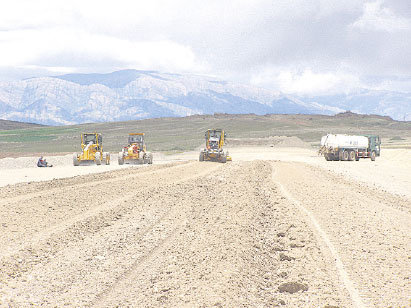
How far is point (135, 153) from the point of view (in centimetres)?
3934

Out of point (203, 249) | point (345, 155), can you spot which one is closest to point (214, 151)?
point (345, 155)

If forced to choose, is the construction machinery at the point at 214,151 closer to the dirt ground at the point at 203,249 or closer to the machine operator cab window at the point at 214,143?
the machine operator cab window at the point at 214,143

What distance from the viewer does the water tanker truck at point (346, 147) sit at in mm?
46281

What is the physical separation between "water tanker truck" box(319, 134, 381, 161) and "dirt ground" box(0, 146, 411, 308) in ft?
89.0

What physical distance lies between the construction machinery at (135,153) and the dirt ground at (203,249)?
62.7 ft

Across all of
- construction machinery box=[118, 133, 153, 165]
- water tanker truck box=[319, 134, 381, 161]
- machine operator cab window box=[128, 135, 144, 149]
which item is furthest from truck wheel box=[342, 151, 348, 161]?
Answer: machine operator cab window box=[128, 135, 144, 149]

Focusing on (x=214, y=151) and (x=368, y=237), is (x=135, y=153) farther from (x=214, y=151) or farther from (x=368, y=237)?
(x=368, y=237)

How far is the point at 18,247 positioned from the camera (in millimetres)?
10977

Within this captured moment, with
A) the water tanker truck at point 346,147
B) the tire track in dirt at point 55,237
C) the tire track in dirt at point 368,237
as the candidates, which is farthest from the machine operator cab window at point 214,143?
the tire track in dirt at point 55,237

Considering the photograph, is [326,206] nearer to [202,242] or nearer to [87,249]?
[202,242]

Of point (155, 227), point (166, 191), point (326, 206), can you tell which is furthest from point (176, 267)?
point (166, 191)

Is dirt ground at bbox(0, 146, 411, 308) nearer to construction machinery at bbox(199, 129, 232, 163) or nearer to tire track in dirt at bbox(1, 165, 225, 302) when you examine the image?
tire track in dirt at bbox(1, 165, 225, 302)

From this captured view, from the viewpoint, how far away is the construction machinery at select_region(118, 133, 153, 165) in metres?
39.0

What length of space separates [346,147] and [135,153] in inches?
903
